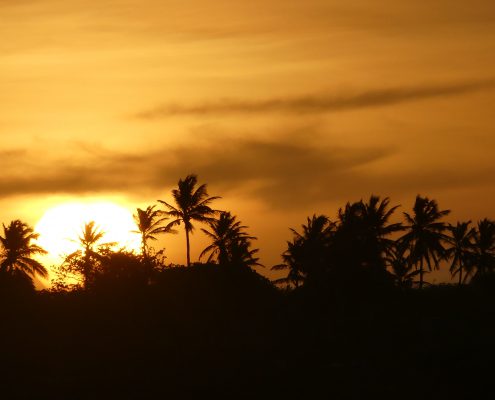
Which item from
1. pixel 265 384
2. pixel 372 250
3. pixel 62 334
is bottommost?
pixel 265 384

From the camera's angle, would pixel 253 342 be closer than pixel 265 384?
No

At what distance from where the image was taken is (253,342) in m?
73.1

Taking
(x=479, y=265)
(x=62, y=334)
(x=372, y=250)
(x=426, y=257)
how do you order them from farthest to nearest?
(x=479, y=265) → (x=426, y=257) → (x=372, y=250) → (x=62, y=334)

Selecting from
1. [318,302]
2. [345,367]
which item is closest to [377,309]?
[318,302]

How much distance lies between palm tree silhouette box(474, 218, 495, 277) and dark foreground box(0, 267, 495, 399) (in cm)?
2840

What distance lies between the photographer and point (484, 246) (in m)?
115

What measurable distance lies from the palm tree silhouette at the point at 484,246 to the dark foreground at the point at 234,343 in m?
28.4

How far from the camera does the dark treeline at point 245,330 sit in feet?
217

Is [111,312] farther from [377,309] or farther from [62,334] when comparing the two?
[377,309]

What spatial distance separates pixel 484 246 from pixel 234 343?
2081 inches

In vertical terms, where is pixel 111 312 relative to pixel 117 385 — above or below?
above

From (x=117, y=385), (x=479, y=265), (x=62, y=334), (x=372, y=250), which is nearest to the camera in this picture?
(x=117, y=385)

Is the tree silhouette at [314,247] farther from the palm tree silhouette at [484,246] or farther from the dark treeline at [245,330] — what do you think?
the palm tree silhouette at [484,246]

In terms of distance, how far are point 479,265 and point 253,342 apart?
49.9m
